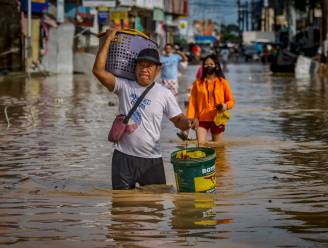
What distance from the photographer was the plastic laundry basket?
8758 mm

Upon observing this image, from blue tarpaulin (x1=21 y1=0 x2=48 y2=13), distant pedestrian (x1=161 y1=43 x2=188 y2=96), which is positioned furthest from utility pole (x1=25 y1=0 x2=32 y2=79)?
distant pedestrian (x1=161 y1=43 x2=188 y2=96)

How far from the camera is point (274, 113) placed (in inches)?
839

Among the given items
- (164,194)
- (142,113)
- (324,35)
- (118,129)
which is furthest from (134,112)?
(324,35)

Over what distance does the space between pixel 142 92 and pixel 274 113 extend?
12.8 m

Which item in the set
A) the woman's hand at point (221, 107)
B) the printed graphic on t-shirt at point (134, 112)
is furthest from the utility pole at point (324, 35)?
the printed graphic on t-shirt at point (134, 112)

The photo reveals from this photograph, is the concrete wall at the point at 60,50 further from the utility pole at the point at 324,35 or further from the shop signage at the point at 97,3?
the utility pole at the point at 324,35

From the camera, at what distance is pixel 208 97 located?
1389 cm

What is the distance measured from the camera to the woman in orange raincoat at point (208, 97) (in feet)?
45.0

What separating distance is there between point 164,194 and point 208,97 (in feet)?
16.2

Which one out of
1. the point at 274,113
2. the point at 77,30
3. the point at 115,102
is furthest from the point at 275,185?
the point at 77,30

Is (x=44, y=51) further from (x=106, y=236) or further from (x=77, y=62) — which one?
(x=106, y=236)

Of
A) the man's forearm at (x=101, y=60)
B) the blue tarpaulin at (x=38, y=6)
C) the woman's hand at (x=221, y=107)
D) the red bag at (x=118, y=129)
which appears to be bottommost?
the woman's hand at (x=221, y=107)

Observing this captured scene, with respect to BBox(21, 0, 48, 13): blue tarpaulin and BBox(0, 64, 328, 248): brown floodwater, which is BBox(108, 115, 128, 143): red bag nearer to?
BBox(0, 64, 328, 248): brown floodwater

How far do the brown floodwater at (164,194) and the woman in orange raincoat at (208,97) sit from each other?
40 centimetres
